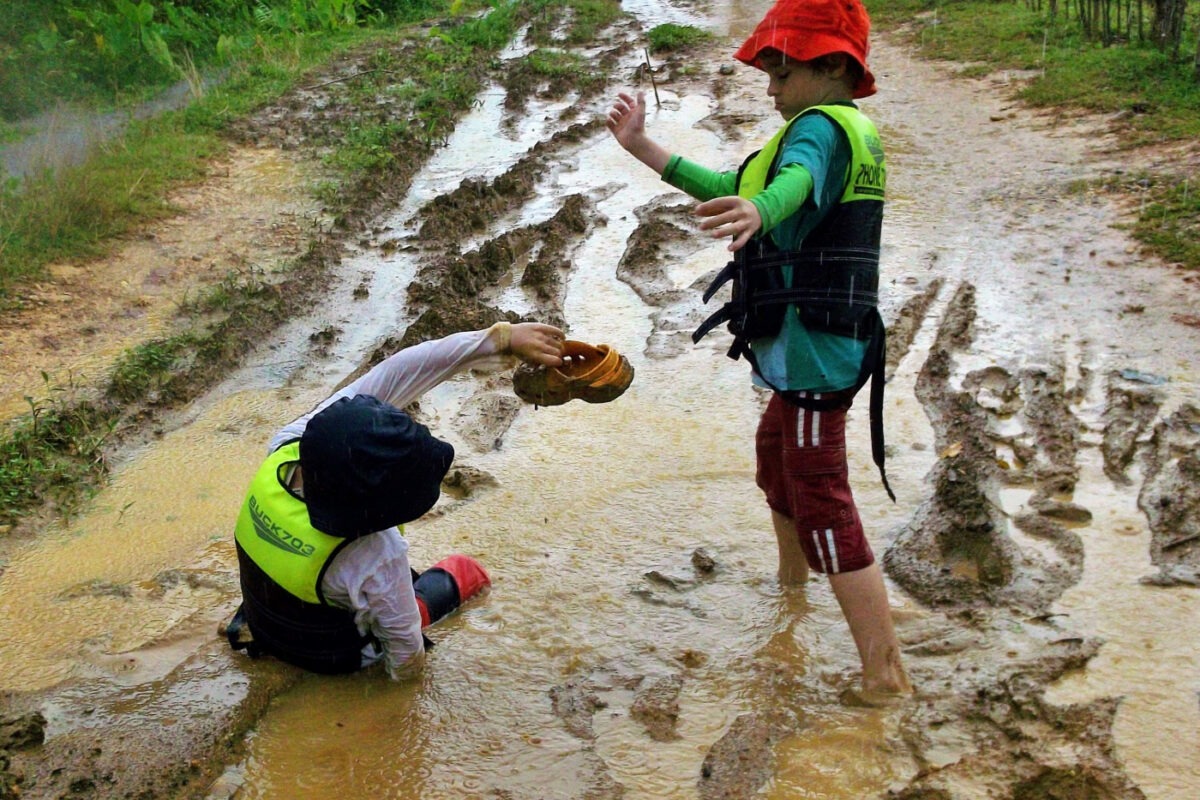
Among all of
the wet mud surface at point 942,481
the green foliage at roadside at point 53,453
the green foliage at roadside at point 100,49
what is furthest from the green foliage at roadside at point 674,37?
the green foliage at roadside at point 53,453

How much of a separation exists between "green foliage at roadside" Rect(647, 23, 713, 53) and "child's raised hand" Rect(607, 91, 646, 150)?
9244 mm

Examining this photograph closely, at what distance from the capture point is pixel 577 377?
9.13ft

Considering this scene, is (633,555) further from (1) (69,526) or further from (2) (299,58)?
(2) (299,58)

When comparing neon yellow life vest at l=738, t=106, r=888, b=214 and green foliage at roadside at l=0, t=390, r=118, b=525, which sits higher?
neon yellow life vest at l=738, t=106, r=888, b=214

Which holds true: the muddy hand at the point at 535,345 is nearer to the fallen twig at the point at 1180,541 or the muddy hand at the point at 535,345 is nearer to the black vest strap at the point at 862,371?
the black vest strap at the point at 862,371

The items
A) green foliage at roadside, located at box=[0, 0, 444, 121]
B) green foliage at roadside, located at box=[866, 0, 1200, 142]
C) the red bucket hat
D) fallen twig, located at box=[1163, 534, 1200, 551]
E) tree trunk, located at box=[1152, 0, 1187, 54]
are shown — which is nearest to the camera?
the red bucket hat

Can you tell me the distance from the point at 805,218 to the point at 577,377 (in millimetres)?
730

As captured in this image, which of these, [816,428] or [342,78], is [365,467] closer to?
[816,428]

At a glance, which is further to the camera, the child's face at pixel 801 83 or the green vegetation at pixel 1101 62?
the green vegetation at pixel 1101 62

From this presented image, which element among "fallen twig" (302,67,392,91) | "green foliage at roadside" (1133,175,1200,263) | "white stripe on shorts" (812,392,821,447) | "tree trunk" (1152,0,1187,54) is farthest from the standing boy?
"fallen twig" (302,67,392,91)

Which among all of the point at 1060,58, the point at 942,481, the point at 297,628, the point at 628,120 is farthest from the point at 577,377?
the point at 1060,58

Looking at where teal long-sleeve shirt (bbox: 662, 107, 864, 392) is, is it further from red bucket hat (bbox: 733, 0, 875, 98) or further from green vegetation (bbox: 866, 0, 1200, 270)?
green vegetation (bbox: 866, 0, 1200, 270)

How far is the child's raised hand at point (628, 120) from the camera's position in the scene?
9.46 ft

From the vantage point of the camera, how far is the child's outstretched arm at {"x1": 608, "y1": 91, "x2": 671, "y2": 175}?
2846mm
